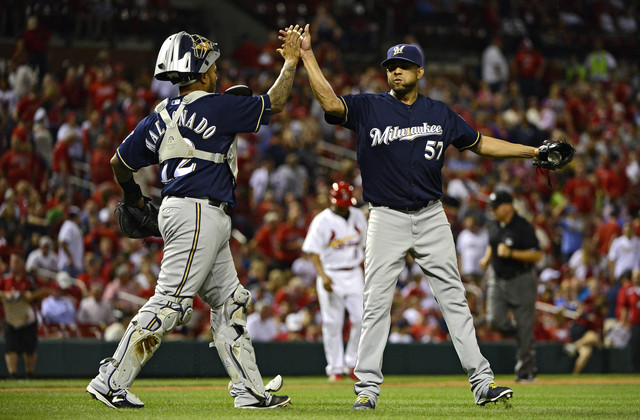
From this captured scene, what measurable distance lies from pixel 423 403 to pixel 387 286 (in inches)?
49.6

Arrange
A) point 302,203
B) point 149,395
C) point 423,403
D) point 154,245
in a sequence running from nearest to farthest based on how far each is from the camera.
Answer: point 423,403, point 149,395, point 154,245, point 302,203

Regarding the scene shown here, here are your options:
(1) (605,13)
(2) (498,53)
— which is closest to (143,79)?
(2) (498,53)

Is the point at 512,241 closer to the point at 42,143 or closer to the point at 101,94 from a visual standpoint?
the point at 42,143

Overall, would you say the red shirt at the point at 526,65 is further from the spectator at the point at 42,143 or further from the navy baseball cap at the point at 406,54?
the navy baseball cap at the point at 406,54

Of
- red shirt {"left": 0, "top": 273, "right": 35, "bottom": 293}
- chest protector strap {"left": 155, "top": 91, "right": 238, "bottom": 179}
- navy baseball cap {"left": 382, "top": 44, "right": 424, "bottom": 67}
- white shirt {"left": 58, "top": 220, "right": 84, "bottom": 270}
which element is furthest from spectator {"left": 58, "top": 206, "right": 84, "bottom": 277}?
navy baseball cap {"left": 382, "top": 44, "right": 424, "bottom": 67}

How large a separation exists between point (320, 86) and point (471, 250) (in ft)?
39.5

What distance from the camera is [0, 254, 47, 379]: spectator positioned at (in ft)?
40.8

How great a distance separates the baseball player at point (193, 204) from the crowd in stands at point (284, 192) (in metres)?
7.42

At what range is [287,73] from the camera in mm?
7227

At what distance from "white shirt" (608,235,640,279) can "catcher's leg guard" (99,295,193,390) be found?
13.6 metres

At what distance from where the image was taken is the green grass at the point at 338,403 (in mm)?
6629

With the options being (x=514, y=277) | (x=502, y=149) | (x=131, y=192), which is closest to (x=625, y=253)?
(x=514, y=277)

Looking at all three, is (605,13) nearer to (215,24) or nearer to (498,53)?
(498,53)

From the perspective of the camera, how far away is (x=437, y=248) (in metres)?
7.55
